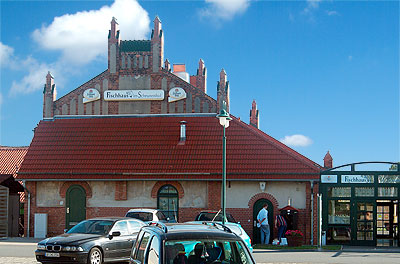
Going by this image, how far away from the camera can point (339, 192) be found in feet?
94.7

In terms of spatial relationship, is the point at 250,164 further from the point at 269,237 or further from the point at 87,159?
the point at 87,159

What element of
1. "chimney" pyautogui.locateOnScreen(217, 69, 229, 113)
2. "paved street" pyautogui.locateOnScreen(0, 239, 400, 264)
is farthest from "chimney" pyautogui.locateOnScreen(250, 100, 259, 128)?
"paved street" pyautogui.locateOnScreen(0, 239, 400, 264)

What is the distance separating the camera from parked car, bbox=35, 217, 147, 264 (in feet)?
53.8

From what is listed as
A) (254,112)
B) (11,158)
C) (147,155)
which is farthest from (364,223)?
(254,112)

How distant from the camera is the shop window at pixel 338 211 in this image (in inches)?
1132

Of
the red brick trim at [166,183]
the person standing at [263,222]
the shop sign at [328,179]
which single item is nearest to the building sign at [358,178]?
the shop sign at [328,179]

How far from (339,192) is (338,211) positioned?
915 millimetres

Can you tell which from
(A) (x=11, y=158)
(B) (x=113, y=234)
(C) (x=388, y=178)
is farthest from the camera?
(A) (x=11, y=158)

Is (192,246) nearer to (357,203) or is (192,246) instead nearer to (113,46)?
(357,203)

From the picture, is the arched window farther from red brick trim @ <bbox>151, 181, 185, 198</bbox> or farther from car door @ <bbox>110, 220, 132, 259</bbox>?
car door @ <bbox>110, 220, 132, 259</bbox>

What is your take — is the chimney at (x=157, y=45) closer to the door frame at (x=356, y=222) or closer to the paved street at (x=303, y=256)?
the paved street at (x=303, y=256)

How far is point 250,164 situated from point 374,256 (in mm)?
9289

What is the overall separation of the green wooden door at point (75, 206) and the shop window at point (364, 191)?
13811 millimetres

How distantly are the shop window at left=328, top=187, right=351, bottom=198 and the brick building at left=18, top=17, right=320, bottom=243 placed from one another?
31.0 inches
